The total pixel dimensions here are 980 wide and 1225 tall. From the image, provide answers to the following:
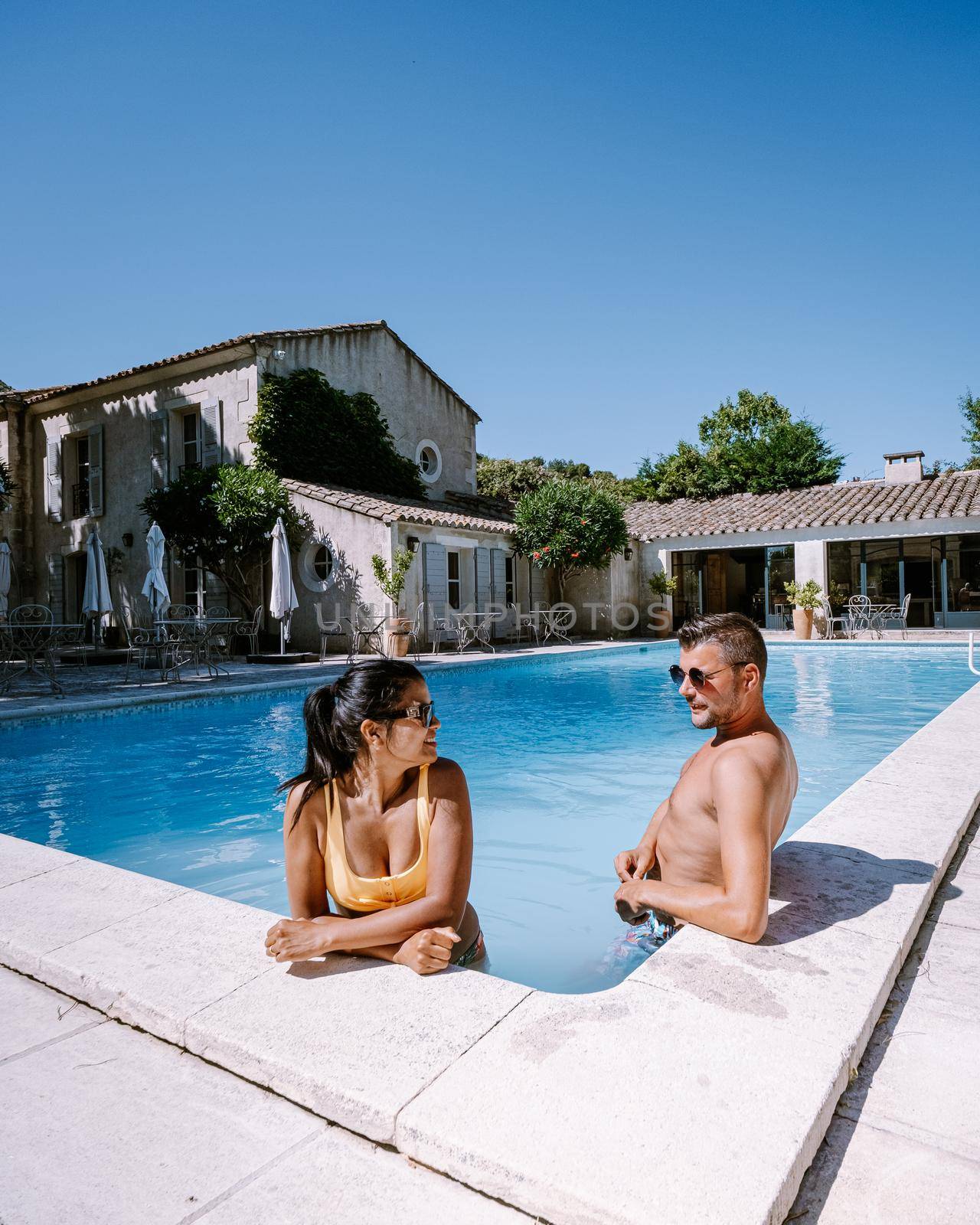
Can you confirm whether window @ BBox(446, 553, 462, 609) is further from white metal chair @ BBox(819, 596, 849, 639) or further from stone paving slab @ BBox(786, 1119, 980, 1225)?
stone paving slab @ BBox(786, 1119, 980, 1225)

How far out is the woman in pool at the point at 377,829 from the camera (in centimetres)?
176

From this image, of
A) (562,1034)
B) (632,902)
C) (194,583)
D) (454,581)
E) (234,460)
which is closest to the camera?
(562,1034)

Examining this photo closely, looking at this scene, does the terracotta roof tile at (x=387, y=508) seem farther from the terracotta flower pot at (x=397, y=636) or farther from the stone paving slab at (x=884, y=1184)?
the stone paving slab at (x=884, y=1184)

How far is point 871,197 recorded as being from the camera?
39.9 feet

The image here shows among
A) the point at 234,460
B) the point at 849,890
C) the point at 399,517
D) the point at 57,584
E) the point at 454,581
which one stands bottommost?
the point at 849,890

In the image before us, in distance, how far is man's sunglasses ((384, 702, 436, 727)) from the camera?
176 cm

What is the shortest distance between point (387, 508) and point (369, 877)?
12674 mm

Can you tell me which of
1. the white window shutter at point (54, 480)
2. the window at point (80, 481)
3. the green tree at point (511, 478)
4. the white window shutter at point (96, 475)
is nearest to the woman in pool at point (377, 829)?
the white window shutter at point (96, 475)

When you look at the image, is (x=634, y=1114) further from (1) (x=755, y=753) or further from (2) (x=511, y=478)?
(2) (x=511, y=478)

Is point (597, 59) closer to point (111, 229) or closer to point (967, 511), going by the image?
point (111, 229)

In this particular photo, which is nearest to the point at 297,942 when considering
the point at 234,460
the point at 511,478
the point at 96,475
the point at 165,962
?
the point at 165,962

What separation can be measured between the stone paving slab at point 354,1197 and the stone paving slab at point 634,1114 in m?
0.03

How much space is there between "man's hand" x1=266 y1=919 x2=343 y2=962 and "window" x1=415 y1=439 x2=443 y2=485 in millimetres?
18153

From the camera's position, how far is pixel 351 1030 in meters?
1.56
